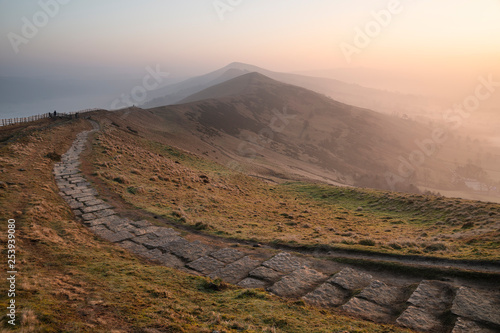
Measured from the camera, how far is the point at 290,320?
31.3ft

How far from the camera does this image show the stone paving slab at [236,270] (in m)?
13.6

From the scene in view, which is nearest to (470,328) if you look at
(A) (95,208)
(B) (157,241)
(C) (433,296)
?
(C) (433,296)

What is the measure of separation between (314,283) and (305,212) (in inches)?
793

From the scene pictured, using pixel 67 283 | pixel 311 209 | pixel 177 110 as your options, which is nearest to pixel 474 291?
pixel 67 283

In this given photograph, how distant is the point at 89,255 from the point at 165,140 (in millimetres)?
55554

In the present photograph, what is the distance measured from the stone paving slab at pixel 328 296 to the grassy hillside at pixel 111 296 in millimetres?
871

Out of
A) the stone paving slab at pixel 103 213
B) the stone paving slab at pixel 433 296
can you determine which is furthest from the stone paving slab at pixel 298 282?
the stone paving slab at pixel 103 213

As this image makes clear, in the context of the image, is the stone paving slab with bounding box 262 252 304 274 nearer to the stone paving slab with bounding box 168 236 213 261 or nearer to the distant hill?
the stone paving slab with bounding box 168 236 213 261

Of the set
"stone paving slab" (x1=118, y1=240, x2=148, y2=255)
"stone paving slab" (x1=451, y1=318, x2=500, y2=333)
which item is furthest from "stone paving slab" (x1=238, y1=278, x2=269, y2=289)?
"stone paving slab" (x1=451, y1=318, x2=500, y2=333)

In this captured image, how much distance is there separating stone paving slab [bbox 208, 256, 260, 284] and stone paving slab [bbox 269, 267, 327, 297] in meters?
2.01

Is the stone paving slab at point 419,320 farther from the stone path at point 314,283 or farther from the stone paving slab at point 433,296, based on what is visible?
the stone paving slab at point 433,296

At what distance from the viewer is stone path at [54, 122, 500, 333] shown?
10.3m

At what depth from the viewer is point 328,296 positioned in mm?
11938

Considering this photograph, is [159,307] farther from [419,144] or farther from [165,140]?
[419,144]
